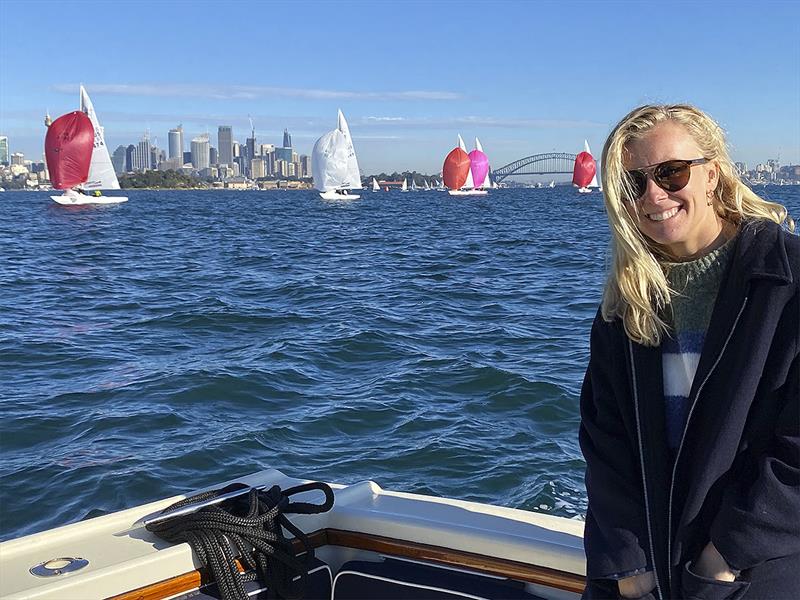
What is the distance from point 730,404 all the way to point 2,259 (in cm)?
1677

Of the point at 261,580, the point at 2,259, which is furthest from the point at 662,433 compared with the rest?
the point at 2,259

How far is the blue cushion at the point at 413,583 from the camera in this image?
6.21ft

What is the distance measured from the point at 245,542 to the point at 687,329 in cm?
108

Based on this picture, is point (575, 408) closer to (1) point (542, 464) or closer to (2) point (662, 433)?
(1) point (542, 464)

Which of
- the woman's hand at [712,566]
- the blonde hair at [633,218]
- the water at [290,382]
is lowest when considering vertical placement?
the water at [290,382]

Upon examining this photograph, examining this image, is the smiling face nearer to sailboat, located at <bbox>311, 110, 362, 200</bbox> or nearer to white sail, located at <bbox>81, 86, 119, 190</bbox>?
white sail, located at <bbox>81, 86, 119, 190</bbox>

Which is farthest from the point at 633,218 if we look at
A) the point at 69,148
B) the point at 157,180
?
the point at 157,180

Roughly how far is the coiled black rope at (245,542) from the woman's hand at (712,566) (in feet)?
3.07

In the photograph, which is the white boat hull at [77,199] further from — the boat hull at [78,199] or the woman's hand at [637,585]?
the woman's hand at [637,585]

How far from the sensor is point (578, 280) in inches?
483

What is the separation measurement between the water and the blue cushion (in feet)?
2.40

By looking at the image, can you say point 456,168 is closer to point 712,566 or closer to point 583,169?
point 583,169

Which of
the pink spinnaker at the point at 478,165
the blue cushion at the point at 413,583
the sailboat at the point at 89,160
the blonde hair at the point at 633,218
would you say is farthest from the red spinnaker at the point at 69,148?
the blonde hair at the point at 633,218

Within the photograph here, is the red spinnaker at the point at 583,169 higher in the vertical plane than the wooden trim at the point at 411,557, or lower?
higher
